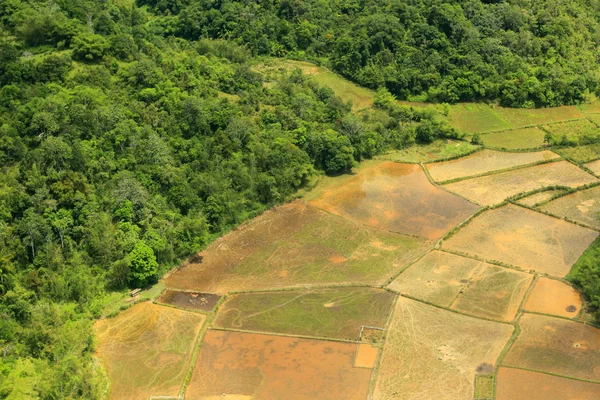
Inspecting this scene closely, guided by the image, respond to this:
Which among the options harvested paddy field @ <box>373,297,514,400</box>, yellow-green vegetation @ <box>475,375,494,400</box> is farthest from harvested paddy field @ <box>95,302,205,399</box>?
yellow-green vegetation @ <box>475,375,494,400</box>

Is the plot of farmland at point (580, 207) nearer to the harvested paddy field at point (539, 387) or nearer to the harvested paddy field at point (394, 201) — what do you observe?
the harvested paddy field at point (394, 201)

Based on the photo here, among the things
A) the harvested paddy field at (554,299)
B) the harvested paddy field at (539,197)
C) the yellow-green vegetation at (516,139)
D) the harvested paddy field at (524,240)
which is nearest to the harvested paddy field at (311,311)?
the harvested paddy field at (554,299)

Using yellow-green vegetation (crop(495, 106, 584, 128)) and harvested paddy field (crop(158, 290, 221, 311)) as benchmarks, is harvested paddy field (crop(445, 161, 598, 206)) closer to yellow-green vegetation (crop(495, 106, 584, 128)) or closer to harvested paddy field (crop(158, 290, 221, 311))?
yellow-green vegetation (crop(495, 106, 584, 128))

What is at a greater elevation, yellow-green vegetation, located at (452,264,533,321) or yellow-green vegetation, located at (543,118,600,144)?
yellow-green vegetation, located at (543,118,600,144)

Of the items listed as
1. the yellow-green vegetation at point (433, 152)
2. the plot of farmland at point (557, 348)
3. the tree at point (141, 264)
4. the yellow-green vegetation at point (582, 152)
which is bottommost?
the plot of farmland at point (557, 348)

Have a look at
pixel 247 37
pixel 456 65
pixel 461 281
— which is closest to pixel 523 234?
pixel 461 281

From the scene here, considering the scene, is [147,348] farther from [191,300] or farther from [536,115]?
[536,115]

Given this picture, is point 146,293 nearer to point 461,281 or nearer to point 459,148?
point 461,281
